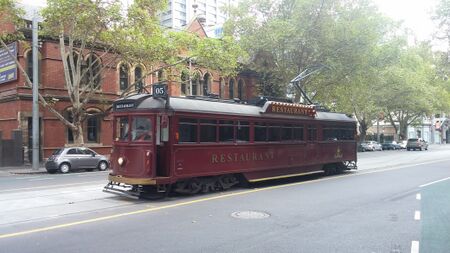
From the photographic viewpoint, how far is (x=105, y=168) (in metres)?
25.8

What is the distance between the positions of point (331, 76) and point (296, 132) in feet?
61.9

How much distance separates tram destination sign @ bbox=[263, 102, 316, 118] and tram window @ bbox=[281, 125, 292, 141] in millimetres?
546

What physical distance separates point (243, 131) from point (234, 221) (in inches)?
229

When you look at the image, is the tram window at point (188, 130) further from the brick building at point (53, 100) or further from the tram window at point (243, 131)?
the brick building at point (53, 100)

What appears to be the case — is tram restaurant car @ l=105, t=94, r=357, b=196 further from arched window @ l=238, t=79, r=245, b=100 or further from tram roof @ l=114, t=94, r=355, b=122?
arched window @ l=238, t=79, r=245, b=100

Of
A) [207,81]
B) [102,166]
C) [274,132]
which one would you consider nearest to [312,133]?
[274,132]

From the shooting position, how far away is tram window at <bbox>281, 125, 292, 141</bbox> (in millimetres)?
16422

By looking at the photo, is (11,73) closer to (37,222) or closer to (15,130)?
(15,130)

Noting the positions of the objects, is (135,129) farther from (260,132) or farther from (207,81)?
(207,81)

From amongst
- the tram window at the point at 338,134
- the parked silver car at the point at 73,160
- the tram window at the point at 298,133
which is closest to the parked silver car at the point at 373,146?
the tram window at the point at 338,134

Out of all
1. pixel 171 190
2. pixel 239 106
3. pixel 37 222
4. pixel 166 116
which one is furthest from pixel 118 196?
pixel 239 106

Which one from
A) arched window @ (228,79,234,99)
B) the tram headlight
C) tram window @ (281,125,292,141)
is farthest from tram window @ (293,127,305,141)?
arched window @ (228,79,234,99)

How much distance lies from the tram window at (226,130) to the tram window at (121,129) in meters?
2.89

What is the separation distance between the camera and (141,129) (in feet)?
40.3
